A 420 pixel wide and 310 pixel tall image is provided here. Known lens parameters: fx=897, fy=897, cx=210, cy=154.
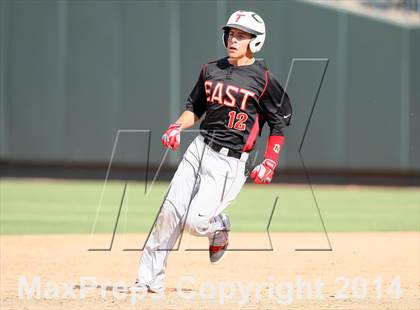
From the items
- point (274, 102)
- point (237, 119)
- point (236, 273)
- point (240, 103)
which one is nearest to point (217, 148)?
point (237, 119)

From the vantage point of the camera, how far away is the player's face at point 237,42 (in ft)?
22.9

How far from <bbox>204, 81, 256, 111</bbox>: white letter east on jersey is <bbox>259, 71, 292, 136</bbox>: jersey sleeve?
0.45 feet

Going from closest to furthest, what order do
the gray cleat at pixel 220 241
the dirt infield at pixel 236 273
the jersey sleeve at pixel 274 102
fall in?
the dirt infield at pixel 236 273
the jersey sleeve at pixel 274 102
the gray cleat at pixel 220 241

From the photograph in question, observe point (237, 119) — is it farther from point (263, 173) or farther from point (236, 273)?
point (236, 273)

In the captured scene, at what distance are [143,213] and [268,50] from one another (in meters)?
6.81

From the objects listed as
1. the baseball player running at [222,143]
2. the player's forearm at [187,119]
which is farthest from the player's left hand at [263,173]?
the player's forearm at [187,119]

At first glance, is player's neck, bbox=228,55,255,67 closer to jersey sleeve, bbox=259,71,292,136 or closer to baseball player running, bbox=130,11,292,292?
baseball player running, bbox=130,11,292,292

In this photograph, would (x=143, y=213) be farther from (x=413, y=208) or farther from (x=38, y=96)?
(x=38, y=96)

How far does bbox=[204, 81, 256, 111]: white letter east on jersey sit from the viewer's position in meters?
6.93

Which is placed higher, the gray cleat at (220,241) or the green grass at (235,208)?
the gray cleat at (220,241)

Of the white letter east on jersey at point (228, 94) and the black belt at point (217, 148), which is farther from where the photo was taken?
the black belt at point (217, 148)

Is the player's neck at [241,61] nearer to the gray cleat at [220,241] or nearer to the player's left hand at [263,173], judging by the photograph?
the player's left hand at [263,173]

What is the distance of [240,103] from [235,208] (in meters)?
9.21

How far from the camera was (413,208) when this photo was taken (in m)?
16.2
